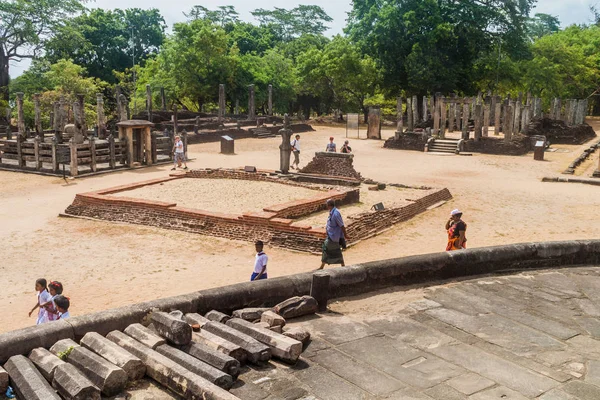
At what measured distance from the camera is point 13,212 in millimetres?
14766

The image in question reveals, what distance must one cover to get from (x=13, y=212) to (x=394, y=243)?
9216 mm

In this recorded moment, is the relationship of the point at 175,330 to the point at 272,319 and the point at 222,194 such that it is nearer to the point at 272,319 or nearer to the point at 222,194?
the point at 272,319

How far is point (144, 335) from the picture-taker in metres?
4.59

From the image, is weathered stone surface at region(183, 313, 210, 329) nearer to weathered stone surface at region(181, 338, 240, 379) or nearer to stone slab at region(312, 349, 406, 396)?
weathered stone surface at region(181, 338, 240, 379)

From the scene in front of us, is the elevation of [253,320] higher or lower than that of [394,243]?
higher

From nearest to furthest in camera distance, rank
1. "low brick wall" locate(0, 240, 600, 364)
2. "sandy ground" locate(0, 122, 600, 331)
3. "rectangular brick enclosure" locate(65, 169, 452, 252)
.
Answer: "low brick wall" locate(0, 240, 600, 364) → "sandy ground" locate(0, 122, 600, 331) → "rectangular brick enclosure" locate(65, 169, 452, 252)

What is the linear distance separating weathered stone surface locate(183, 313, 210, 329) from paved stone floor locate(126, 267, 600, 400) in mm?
658

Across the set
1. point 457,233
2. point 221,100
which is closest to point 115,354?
point 457,233

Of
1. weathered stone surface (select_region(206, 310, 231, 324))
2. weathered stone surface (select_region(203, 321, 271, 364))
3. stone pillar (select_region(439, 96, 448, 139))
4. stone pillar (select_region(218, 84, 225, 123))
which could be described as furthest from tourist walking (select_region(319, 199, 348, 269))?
stone pillar (select_region(218, 84, 225, 123))

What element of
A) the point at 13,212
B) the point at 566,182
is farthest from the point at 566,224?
the point at 13,212

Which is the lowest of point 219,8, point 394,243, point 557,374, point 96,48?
point 394,243

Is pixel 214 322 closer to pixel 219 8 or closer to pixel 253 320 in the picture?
pixel 253 320

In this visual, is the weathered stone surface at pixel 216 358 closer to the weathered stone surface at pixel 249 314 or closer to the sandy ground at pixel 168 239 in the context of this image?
the weathered stone surface at pixel 249 314

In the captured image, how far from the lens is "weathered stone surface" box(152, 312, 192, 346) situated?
4445 millimetres
